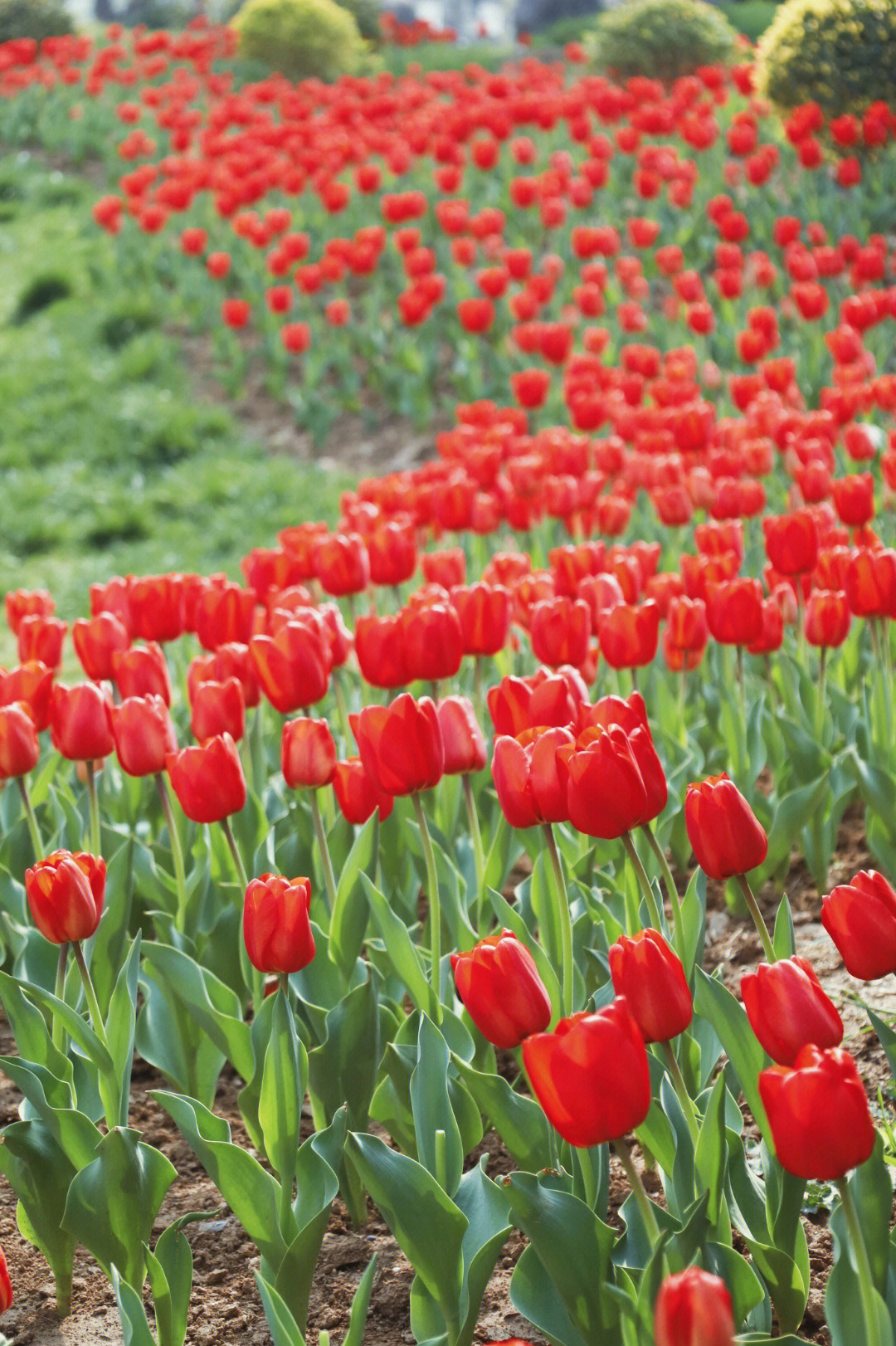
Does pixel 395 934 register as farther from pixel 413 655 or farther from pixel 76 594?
pixel 76 594

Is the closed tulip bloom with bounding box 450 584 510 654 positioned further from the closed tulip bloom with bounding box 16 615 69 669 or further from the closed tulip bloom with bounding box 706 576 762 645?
the closed tulip bloom with bounding box 16 615 69 669

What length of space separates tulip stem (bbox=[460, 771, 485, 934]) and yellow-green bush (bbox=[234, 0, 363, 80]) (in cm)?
1631

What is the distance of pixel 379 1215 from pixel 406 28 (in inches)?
859

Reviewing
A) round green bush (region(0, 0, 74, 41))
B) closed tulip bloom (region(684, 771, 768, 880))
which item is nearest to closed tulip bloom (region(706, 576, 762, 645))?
closed tulip bloom (region(684, 771, 768, 880))

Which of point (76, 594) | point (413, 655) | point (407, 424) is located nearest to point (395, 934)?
point (413, 655)

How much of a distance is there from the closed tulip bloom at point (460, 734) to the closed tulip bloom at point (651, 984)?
79cm

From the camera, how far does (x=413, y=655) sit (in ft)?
7.82

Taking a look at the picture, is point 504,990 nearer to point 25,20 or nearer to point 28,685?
point 28,685

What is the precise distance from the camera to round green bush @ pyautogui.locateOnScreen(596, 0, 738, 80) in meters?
12.7

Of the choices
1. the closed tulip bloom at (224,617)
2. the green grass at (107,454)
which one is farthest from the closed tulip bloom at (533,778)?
the green grass at (107,454)

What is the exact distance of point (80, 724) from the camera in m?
2.33

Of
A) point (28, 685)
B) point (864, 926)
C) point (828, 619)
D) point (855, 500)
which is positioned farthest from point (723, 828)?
point (855, 500)

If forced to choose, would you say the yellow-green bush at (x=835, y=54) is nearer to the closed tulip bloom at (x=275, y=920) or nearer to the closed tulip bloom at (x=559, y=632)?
the closed tulip bloom at (x=559, y=632)

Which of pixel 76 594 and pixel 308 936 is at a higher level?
pixel 308 936
